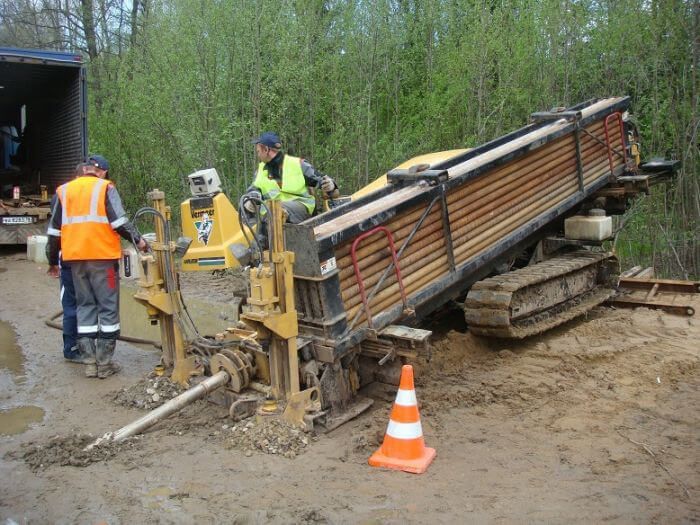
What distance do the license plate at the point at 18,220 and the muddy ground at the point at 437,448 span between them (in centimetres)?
702

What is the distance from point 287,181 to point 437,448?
2601mm

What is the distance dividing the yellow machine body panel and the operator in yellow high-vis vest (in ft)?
0.84

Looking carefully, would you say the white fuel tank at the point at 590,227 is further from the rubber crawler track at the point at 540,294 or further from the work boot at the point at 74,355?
the work boot at the point at 74,355

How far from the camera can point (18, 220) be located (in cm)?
1285

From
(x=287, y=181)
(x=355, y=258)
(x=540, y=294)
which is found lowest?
(x=540, y=294)

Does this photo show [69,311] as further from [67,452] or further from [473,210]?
[473,210]

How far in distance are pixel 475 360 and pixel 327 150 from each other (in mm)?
7173

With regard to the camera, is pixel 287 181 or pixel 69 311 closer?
pixel 287 181

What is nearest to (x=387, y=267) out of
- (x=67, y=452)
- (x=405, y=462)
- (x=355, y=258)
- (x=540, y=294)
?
(x=355, y=258)

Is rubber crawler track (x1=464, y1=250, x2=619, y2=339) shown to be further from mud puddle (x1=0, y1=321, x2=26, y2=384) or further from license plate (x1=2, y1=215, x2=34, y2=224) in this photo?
license plate (x1=2, y1=215, x2=34, y2=224)

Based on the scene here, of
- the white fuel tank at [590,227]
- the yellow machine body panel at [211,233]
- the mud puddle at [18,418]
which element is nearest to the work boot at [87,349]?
the mud puddle at [18,418]

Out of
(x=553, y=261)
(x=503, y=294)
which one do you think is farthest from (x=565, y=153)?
(x=503, y=294)

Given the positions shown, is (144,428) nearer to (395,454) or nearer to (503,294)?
(395,454)

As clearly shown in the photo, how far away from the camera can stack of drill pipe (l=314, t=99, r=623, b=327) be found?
516cm
